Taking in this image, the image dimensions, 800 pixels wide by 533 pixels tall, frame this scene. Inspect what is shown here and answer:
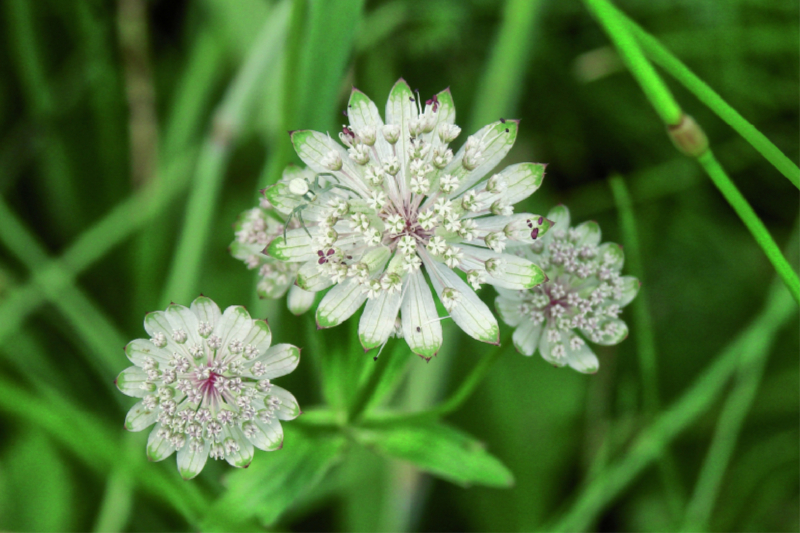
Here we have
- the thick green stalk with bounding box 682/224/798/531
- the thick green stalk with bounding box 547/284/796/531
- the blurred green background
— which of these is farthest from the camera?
the blurred green background

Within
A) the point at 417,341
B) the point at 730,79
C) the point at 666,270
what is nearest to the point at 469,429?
the point at 666,270

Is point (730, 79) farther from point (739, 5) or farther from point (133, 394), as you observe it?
point (133, 394)

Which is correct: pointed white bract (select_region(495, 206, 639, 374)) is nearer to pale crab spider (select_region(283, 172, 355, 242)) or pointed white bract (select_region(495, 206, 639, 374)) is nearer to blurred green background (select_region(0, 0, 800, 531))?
pale crab spider (select_region(283, 172, 355, 242))

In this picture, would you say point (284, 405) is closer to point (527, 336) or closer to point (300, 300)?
point (300, 300)

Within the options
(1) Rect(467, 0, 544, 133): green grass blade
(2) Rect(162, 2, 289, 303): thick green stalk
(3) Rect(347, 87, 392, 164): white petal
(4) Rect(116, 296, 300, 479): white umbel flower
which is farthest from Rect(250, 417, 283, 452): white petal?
(1) Rect(467, 0, 544, 133): green grass blade

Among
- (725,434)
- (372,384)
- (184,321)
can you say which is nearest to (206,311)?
(184,321)

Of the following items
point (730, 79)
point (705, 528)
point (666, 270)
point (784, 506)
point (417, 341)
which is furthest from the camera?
point (666, 270)
